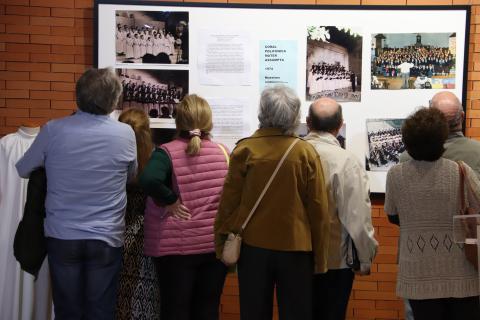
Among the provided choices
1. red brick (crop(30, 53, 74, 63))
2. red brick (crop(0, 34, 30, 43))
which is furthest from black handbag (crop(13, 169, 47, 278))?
red brick (crop(0, 34, 30, 43))

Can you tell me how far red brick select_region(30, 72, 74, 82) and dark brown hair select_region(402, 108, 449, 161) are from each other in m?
2.37

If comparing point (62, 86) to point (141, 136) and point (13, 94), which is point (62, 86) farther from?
point (141, 136)

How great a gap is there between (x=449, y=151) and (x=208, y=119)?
1182mm

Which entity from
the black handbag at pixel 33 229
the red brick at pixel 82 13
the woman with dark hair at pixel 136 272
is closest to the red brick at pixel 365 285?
the woman with dark hair at pixel 136 272

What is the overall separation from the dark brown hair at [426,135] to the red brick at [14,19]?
2.66m

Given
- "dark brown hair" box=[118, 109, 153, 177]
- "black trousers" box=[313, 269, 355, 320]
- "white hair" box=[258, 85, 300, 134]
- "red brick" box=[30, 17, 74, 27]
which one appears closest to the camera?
"white hair" box=[258, 85, 300, 134]

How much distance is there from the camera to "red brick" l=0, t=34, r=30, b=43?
157 inches

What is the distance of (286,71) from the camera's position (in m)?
3.95

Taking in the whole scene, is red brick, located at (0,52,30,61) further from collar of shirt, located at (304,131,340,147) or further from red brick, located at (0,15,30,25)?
collar of shirt, located at (304,131,340,147)

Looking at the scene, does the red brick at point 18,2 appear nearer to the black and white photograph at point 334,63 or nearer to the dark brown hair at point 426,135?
the black and white photograph at point 334,63

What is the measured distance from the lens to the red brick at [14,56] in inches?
157

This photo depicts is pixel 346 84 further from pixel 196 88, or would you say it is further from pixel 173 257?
pixel 173 257

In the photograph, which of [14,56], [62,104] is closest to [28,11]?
[14,56]

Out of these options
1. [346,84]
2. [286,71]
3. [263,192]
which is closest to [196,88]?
[286,71]
